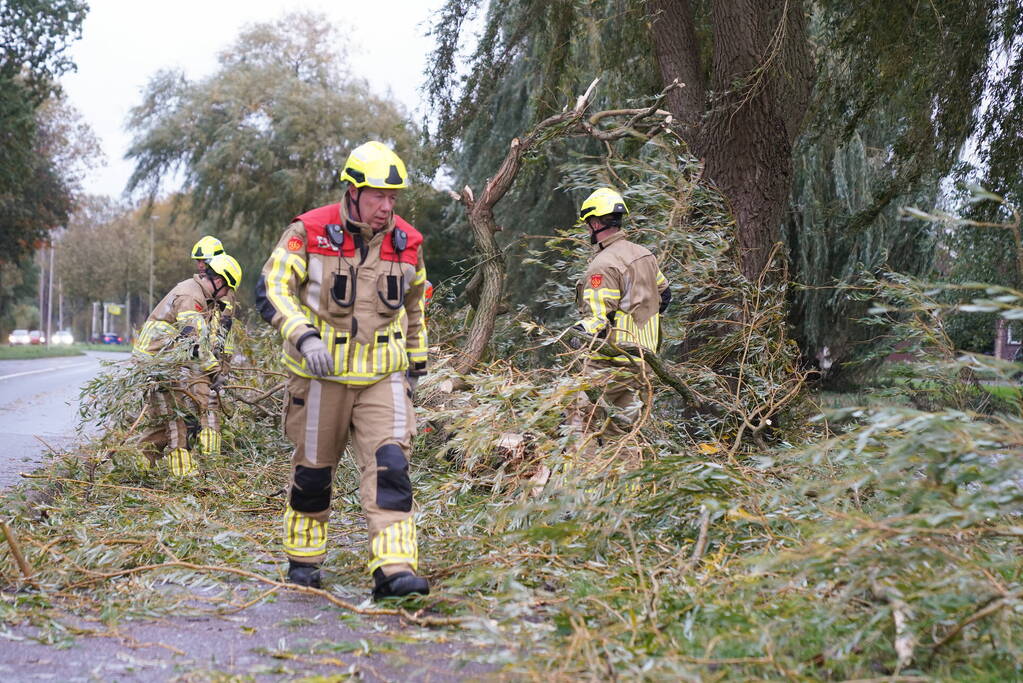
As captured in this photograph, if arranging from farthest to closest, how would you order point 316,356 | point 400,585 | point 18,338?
point 18,338 → point 316,356 → point 400,585

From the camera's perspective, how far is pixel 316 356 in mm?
4316

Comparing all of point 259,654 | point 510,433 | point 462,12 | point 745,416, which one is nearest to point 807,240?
point 462,12

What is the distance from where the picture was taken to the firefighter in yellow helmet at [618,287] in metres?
6.54

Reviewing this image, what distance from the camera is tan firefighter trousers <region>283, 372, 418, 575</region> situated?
4535 mm

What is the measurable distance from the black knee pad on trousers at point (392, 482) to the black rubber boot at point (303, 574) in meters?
0.49

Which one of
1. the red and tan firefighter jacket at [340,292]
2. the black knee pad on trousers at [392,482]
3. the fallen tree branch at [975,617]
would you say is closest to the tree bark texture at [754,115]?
the red and tan firefighter jacket at [340,292]

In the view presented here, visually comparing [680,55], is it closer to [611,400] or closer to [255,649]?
[611,400]

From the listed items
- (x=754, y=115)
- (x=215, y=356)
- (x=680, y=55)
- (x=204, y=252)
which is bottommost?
(x=215, y=356)

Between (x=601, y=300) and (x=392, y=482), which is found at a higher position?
(x=601, y=300)

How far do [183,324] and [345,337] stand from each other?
3.70 meters

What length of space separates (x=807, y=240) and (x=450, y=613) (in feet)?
36.3

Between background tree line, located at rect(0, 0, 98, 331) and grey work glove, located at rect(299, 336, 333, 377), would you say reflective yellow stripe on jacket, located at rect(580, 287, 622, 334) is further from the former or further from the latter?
background tree line, located at rect(0, 0, 98, 331)

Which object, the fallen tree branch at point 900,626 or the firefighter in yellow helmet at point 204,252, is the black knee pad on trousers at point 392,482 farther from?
the firefighter in yellow helmet at point 204,252

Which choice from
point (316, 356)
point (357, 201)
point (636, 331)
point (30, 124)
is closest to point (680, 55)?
point (636, 331)
